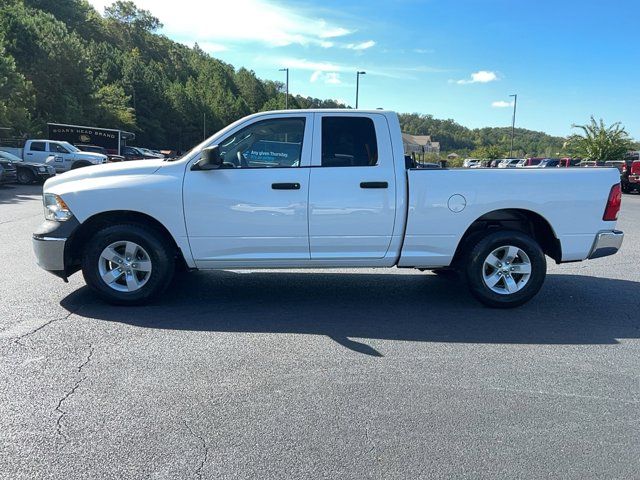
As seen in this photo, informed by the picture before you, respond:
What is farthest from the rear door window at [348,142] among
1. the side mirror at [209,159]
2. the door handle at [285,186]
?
the side mirror at [209,159]

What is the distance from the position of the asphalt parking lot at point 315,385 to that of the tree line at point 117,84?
2191 centimetres

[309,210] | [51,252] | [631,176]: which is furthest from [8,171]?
[631,176]

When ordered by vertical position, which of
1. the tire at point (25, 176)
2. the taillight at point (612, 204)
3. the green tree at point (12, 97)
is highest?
the green tree at point (12, 97)

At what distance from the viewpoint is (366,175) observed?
5223 mm

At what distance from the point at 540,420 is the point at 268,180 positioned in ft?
10.7

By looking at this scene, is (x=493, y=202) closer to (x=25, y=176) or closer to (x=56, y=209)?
(x=56, y=209)

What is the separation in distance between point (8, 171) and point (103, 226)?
17.9 metres

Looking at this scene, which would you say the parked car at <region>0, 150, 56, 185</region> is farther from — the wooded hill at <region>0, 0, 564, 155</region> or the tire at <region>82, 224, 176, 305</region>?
the tire at <region>82, 224, 176, 305</region>

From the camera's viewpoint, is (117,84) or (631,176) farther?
(117,84)

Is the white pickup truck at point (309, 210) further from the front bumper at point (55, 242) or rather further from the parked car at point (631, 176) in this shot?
the parked car at point (631, 176)

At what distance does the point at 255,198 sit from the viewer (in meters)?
5.16

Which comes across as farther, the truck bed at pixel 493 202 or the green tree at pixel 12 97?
the green tree at pixel 12 97

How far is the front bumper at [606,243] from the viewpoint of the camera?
215 inches

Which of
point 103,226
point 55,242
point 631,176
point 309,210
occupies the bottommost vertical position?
point 55,242
